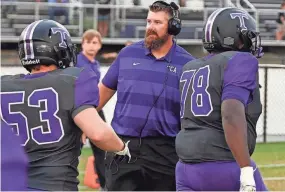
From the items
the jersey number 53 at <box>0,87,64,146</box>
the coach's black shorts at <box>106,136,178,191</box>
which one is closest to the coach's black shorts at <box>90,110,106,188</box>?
the coach's black shorts at <box>106,136,178,191</box>

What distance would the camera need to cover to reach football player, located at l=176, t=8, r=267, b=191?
14.8ft

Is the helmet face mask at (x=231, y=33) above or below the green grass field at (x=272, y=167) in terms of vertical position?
above

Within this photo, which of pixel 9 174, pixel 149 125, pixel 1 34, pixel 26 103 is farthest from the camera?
pixel 1 34

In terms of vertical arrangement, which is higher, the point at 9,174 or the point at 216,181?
the point at 9,174

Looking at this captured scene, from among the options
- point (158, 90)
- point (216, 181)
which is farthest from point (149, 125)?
point (216, 181)

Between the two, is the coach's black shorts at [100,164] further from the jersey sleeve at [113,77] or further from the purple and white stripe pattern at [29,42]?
the purple and white stripe pattern at [29,42]

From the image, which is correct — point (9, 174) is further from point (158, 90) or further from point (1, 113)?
point (158, 90)

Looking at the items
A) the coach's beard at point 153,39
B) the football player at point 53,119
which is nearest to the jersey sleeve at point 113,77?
the coach's beard at point 153,39

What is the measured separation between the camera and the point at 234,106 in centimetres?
450

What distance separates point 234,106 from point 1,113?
3.98ft

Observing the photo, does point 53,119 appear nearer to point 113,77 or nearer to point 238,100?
point 238,100

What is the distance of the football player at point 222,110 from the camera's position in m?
4.50

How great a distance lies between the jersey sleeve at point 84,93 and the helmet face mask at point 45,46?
0.21 metres

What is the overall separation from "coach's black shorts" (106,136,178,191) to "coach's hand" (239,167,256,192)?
1.64m
